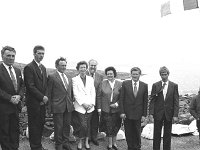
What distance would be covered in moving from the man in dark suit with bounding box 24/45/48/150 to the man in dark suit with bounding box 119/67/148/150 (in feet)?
5.77

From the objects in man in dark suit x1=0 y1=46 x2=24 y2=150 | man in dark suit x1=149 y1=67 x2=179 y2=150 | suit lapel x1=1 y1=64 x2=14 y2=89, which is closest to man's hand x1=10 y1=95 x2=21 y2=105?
man in dark suit x1=0 y1=46 x2=24 y2=150

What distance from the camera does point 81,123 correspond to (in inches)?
227

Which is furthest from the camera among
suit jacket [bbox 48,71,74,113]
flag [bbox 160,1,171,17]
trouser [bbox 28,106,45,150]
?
flag [bbox 160,1,171,17]

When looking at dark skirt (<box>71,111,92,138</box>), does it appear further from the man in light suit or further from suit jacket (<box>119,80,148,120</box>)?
suit jacket (<box>119,80,148,120</box>)

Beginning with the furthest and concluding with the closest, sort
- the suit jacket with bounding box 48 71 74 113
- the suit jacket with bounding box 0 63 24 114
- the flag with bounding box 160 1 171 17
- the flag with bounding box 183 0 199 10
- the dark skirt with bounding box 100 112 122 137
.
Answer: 1. the flag with bounding box 160 1 171 17
2. the flag with bounding box 183 0 199 10
3. the dark skirt with bounding box 100 112 122 137
4. the suit jacket with bounding box 48 71 74 113
5. the suit jacket with bounding box 0 63 24 114

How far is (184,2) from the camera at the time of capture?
9609 millimetres

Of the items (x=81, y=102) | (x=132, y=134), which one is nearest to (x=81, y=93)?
(x=81, y=102)

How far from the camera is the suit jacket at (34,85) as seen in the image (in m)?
5.09

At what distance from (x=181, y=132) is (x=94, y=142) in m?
2.66

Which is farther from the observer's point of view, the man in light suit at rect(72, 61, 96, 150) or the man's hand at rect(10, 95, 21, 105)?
the man in light suit at rect(72, 61, 96, 150)

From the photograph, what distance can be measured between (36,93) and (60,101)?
606 mm

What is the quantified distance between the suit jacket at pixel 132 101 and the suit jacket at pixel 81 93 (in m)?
0.70

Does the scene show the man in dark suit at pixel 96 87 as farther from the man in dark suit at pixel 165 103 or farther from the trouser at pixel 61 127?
the man in dark suit at pixel 165 103

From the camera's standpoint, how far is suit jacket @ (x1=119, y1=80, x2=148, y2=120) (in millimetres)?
5738
